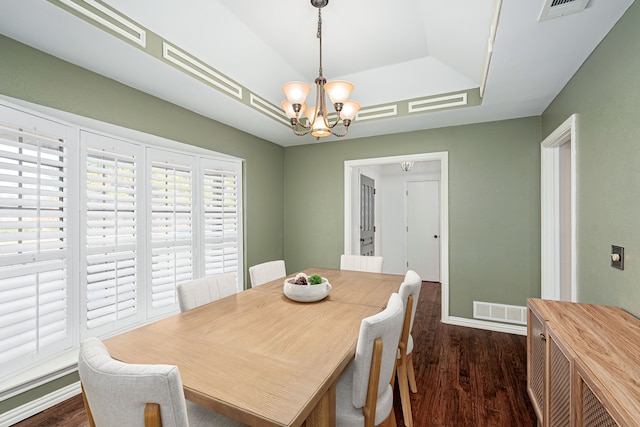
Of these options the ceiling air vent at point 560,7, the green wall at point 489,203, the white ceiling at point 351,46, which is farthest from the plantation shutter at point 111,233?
the ceiling air vent at point 560,7

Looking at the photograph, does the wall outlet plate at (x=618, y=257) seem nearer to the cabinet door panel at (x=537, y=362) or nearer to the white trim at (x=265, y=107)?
the cabinet door panel at (x=537, y=362)

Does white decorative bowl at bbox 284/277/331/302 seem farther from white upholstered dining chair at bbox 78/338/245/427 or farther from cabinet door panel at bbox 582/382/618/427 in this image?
cabinet door panel at bbox 582/382/618/427

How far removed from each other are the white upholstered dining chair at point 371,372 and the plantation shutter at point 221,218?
7.71 feet

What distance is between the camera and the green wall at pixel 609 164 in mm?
1430

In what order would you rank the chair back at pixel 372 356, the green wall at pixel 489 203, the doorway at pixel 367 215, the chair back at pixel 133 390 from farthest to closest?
the doorway at pixel 367 215, the green wall at pixel 489 203, the chair back at pixel 372 356, the chair back at pixel 133 390

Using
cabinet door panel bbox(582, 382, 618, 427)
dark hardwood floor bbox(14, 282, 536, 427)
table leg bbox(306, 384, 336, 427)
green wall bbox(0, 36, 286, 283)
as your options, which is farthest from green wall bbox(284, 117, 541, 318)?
table leg bbox(306, 384, 336, 427)

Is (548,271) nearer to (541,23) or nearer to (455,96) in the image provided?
(455,96)

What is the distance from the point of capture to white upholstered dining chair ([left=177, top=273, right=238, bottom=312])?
5.88ft

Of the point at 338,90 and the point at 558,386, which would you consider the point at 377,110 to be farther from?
the point at 558,386

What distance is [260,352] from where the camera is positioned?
119cm

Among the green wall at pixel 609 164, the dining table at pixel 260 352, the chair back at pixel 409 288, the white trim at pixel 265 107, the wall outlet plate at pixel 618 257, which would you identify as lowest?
the dining table at pixel 260 352

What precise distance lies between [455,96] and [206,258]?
10.2 feet

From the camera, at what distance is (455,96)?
113 inches

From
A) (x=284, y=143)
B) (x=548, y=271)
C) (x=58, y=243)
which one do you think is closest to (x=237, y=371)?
(x=58, y=243)
